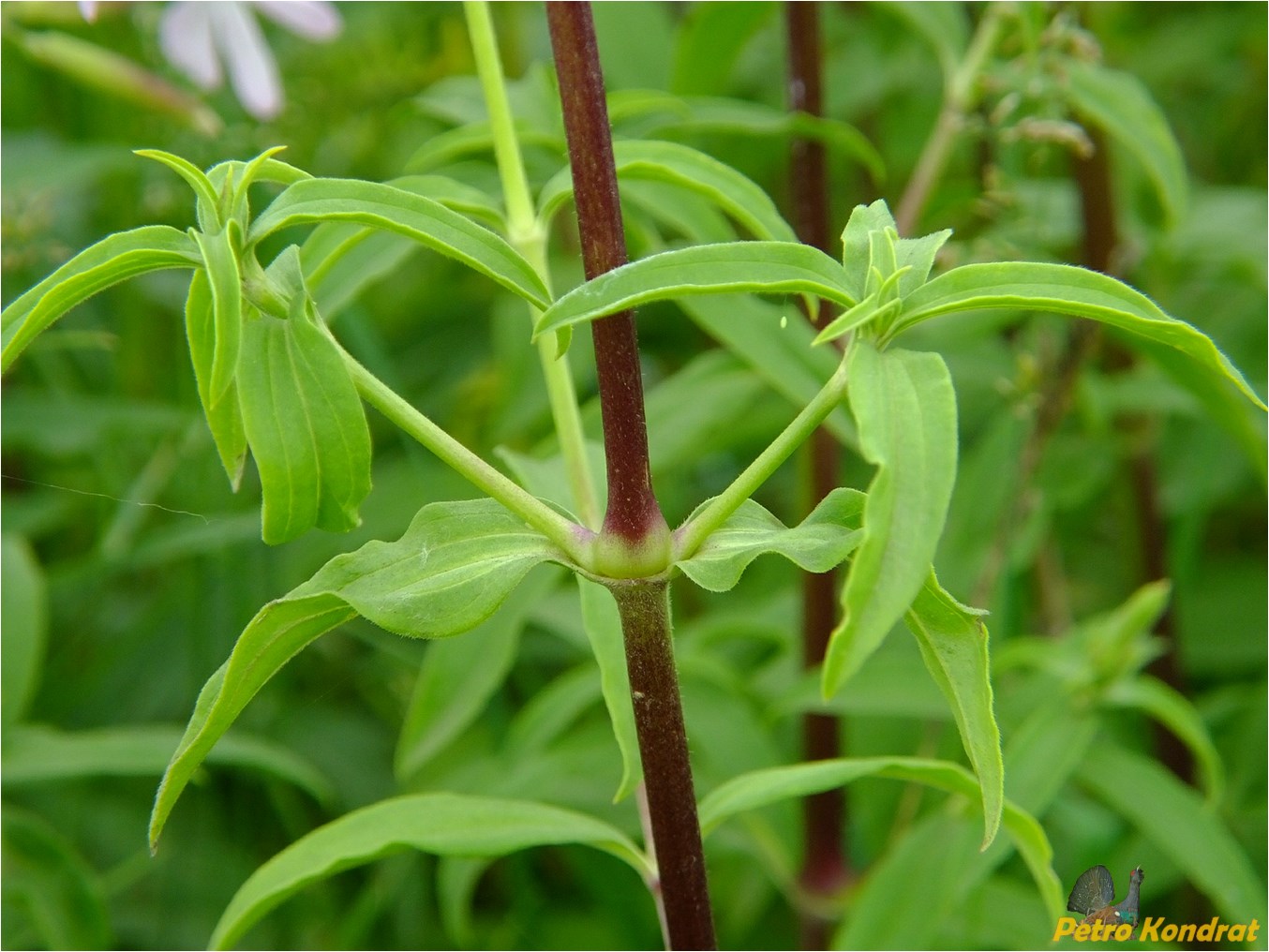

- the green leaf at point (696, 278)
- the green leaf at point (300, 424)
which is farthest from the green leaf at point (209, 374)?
the green leaf at point (696, 278)

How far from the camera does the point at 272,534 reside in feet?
1.64

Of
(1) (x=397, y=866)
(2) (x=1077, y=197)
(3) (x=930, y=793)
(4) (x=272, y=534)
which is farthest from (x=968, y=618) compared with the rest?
(2) (x=1077, y=197)

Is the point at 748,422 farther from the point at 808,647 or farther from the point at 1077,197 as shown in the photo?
the point at 1077,197

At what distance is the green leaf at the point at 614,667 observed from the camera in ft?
2.13

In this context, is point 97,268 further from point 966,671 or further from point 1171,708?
point 1171,708

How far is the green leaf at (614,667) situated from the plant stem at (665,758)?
52mm

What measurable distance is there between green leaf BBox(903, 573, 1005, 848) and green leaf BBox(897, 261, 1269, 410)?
0.11 m

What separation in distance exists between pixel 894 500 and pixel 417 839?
0.37 metres

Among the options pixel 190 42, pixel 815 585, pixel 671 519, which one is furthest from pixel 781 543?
pixel 671 519

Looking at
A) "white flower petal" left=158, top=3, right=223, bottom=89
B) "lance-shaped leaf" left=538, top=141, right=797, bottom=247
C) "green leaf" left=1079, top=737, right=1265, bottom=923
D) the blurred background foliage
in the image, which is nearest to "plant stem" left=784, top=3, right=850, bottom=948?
the blurred background foliage

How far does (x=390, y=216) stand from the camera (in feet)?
1.62

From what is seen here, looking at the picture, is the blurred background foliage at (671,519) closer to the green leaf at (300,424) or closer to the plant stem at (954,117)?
the plant stem at (954,117)

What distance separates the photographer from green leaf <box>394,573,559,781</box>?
0.91 m

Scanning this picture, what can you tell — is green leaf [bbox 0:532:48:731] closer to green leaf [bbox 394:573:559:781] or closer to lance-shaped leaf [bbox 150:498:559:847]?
green leaf [bbox 394:573:559:781]
